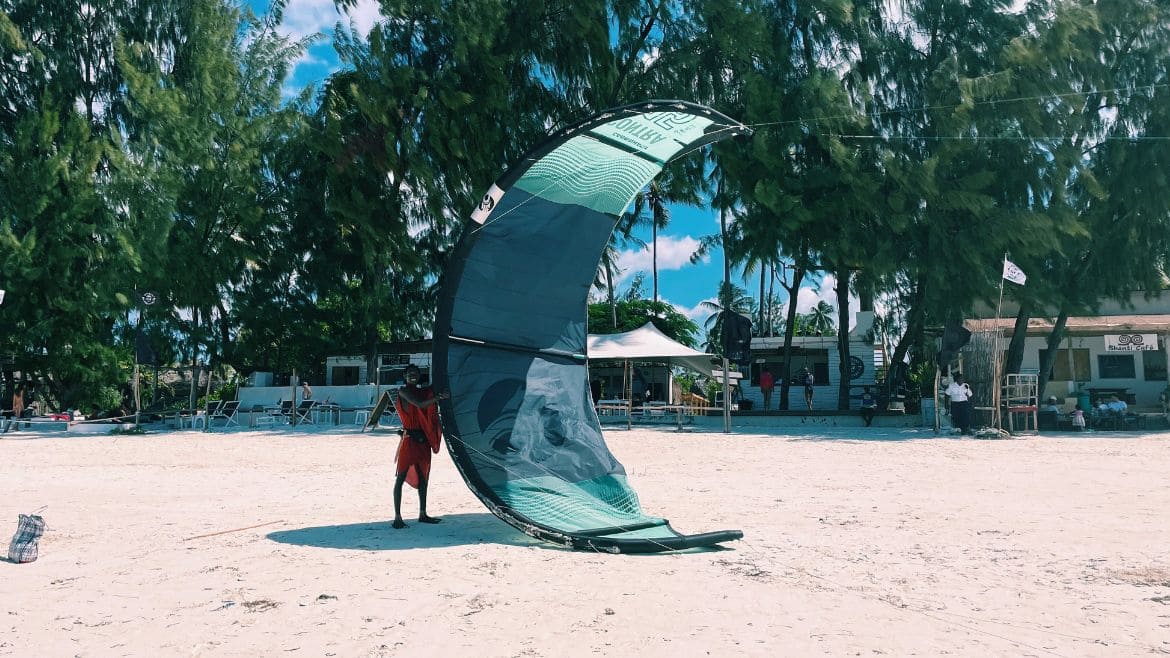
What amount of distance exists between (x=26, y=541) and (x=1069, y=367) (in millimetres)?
28180

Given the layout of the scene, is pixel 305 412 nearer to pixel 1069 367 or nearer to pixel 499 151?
pixel 499 151

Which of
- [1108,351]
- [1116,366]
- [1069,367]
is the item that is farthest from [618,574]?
[1116,366]

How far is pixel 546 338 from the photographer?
24.9 ft

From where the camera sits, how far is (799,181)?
73.4ft

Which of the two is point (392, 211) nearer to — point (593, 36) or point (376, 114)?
point (376, 114)

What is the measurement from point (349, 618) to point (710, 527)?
3.61m

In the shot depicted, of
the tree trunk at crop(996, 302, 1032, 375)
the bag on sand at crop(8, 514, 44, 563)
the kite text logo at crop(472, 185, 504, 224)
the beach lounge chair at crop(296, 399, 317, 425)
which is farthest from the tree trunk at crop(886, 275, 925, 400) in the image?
the bag on sand at crop(8, 514, 44, 563)

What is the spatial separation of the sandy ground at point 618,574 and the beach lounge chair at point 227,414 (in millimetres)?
14457

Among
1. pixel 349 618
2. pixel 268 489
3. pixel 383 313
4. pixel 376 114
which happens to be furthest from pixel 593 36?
pixel 349 618

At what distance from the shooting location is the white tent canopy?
21.4 metres

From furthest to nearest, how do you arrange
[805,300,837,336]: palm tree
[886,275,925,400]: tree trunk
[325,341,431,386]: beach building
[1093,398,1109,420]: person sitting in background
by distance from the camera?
[805,300,837,336]: palm tree, [325,341,431,386]: beach building, [886,275,925,400]: tree trunk, [1093,398,1109,420]: person sitting in background

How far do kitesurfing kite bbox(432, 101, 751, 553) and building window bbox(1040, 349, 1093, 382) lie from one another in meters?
23.1

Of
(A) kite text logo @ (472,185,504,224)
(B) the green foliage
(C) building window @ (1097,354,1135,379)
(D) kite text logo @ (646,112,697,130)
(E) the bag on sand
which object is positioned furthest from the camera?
(C) building window @ (1097,354,1135,379)

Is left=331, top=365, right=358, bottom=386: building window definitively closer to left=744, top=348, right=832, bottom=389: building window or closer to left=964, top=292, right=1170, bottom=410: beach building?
left=744, top=348, right=832, bottom=389: building window
